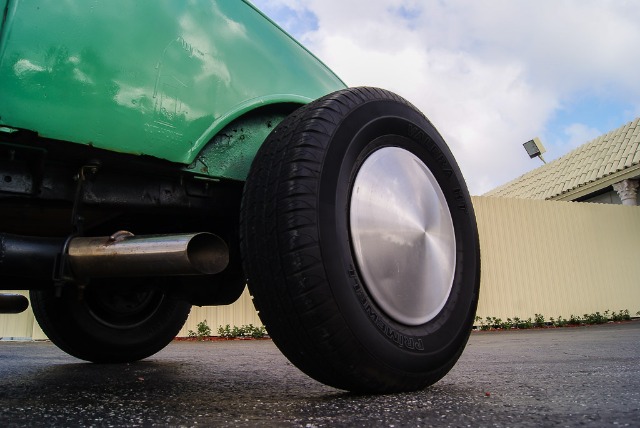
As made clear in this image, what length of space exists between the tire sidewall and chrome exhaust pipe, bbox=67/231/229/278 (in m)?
0.29

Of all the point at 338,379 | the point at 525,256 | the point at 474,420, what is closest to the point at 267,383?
the point at 338,379

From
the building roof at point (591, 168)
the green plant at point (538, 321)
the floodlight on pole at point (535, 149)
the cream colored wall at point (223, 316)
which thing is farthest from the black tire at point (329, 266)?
the floodlight on pole at point (535, 149)

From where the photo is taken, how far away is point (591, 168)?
43.8 ft

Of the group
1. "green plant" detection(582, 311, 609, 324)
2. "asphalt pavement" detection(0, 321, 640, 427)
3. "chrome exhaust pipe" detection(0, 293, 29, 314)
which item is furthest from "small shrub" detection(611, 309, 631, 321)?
"chrome exhaust pipe" detection(0, 293, 29, 314)

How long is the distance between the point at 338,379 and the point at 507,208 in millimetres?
9186

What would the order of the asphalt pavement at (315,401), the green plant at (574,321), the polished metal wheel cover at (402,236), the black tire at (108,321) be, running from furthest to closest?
the green plant at (574,321) → the black tire at (108,321) → the polished metal wheel cover at (402,236) → the asphalt pavement at (315,401)

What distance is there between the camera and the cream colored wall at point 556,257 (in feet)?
31.6

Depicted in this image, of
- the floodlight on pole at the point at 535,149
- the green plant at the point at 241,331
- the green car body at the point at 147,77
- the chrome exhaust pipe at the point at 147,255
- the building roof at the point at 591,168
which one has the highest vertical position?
the floodlight on pole at the point at 535,149

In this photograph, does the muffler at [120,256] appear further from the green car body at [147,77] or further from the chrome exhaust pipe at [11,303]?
the chrome exhaust pipe at [11,303]

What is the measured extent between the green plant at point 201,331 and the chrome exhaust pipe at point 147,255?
7056mm

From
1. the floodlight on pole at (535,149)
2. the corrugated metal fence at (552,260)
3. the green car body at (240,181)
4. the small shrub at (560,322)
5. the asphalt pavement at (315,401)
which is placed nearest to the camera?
the asphalt pavement at (315,401)

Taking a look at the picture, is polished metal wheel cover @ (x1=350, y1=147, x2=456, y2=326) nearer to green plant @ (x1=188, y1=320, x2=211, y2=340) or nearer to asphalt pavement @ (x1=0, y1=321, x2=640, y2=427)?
asphalt pavement @ (x1=0, y1=321, x2=640, y2=427)

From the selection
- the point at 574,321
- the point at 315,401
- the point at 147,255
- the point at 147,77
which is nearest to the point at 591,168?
the point at 574,321

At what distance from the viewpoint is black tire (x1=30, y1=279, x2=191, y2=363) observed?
276cm
